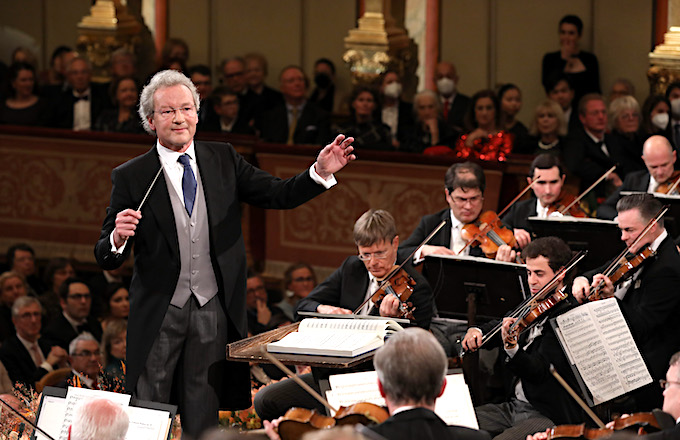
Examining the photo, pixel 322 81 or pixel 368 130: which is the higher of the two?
pixel 322 81

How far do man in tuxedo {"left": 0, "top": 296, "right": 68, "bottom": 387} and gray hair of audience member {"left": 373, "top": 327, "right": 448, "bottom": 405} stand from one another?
14.9 ft

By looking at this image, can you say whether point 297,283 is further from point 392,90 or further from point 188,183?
point 188,183

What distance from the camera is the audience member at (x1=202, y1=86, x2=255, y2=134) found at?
9.36 meters

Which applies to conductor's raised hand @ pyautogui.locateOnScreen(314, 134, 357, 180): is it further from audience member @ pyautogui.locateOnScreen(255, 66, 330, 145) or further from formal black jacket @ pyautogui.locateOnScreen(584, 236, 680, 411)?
audience member @ pyautogui.locateOnScreen(255, 66, 330, 145)

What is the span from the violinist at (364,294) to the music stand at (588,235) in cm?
103

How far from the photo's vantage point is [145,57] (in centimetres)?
1179

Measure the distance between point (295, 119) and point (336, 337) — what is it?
Answer: 540 centimetres

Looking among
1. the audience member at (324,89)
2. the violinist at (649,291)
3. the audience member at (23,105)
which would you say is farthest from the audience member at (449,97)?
the violinist at (649,291)

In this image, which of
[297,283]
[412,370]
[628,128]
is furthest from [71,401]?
[628,128]

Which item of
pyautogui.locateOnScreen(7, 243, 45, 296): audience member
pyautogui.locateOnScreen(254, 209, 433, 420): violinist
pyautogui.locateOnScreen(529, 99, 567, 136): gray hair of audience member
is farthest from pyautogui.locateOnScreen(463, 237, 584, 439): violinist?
pyautogui.locateOnScreen(7, 243, 45, 296): audience member

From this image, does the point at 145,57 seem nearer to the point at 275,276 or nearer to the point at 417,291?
the point at 275,276

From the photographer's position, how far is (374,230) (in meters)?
5.12

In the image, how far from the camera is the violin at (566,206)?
21.4 feet

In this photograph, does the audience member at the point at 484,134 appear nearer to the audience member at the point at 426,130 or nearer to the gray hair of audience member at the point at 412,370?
the audience member at the point at 426,130
